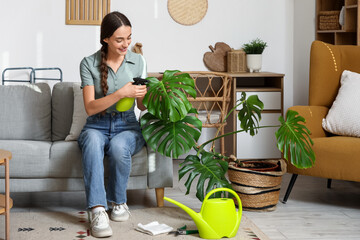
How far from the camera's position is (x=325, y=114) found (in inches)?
139

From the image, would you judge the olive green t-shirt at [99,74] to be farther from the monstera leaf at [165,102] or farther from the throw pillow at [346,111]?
the throw pillow at [346,111]

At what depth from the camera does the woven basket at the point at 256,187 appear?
10.4 feet

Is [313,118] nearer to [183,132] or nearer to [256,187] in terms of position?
[256,187]

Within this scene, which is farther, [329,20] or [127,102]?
[329,20]

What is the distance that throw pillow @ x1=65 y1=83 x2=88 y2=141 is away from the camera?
333cm

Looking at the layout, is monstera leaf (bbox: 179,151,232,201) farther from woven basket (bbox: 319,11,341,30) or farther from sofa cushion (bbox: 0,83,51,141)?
woven basket (bbox: 319,11,341,30)

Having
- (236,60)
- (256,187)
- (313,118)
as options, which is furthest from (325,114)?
(236,60)

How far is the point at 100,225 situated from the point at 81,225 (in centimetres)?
23

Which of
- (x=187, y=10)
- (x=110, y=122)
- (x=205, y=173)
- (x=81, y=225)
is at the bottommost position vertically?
(x=81, y=225)

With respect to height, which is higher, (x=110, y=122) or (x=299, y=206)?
(x=110, y=122)

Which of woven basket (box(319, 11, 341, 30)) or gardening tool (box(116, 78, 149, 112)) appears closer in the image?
gardening tool (box(116, 78, 149, 112))

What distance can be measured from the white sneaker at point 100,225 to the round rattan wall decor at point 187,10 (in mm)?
2784

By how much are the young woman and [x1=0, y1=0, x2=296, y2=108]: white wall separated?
2.04 m

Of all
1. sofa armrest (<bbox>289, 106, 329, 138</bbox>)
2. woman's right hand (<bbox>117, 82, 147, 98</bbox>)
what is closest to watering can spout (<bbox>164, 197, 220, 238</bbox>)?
woman's right hand (<bbox>117, 82, 147, 98</bbox>)
